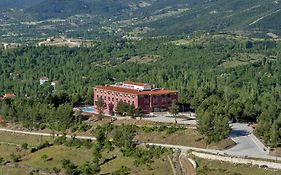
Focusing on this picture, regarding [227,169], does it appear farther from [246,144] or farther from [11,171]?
[11,171]

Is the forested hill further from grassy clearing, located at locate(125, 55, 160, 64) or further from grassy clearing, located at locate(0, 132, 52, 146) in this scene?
grassy clearing, located at locate(0, 132, 52, 146)

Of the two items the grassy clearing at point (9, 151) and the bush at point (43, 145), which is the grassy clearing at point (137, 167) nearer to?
the bush at point (43, 145)

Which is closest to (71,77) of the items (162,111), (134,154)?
(162,111)

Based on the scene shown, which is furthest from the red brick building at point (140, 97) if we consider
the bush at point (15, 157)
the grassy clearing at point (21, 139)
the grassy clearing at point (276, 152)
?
the grassy clearing at point (276, 152)

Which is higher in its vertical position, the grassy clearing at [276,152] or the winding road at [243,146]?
the grassy clearing at [276,152]

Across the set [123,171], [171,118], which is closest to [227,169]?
[123,171]

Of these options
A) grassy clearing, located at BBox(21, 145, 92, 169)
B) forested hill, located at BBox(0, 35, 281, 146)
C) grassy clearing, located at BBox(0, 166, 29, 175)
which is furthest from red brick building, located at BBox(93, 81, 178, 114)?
grassy clearing, located at BBox(0, 166, 29, 175)
